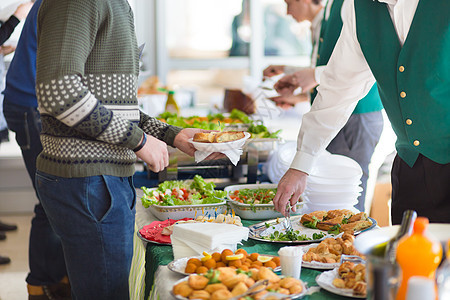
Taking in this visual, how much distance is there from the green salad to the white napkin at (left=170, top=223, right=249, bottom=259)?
456mm

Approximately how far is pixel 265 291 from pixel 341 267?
9.0 inches

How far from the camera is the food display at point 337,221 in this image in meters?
1.58

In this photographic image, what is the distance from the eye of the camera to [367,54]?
1.63 meters

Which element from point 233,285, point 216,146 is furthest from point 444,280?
point 216,146

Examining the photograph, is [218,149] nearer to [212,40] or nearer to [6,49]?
[6,49]

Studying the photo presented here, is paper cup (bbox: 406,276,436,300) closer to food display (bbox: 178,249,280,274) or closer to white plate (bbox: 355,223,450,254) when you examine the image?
white plate (bbox: 355,223,450,254)

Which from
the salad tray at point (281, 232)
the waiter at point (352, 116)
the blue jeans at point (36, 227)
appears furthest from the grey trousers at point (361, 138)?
the blue jeans at point (36, 227)

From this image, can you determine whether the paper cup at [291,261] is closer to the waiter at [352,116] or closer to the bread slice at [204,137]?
the bread slice at [204,137]

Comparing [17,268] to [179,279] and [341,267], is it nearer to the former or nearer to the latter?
[179,279]

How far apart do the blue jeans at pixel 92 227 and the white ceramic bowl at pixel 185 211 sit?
0.33 m

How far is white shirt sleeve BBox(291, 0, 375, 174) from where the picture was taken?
66.8 inches

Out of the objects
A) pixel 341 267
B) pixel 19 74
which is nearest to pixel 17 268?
pixel 19 74

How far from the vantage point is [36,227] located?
2.86 metres

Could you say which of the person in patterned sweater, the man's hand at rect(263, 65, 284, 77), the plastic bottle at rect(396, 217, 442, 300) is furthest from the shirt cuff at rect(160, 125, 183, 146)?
the man's hand at rect(263, 65, 284, 77)
